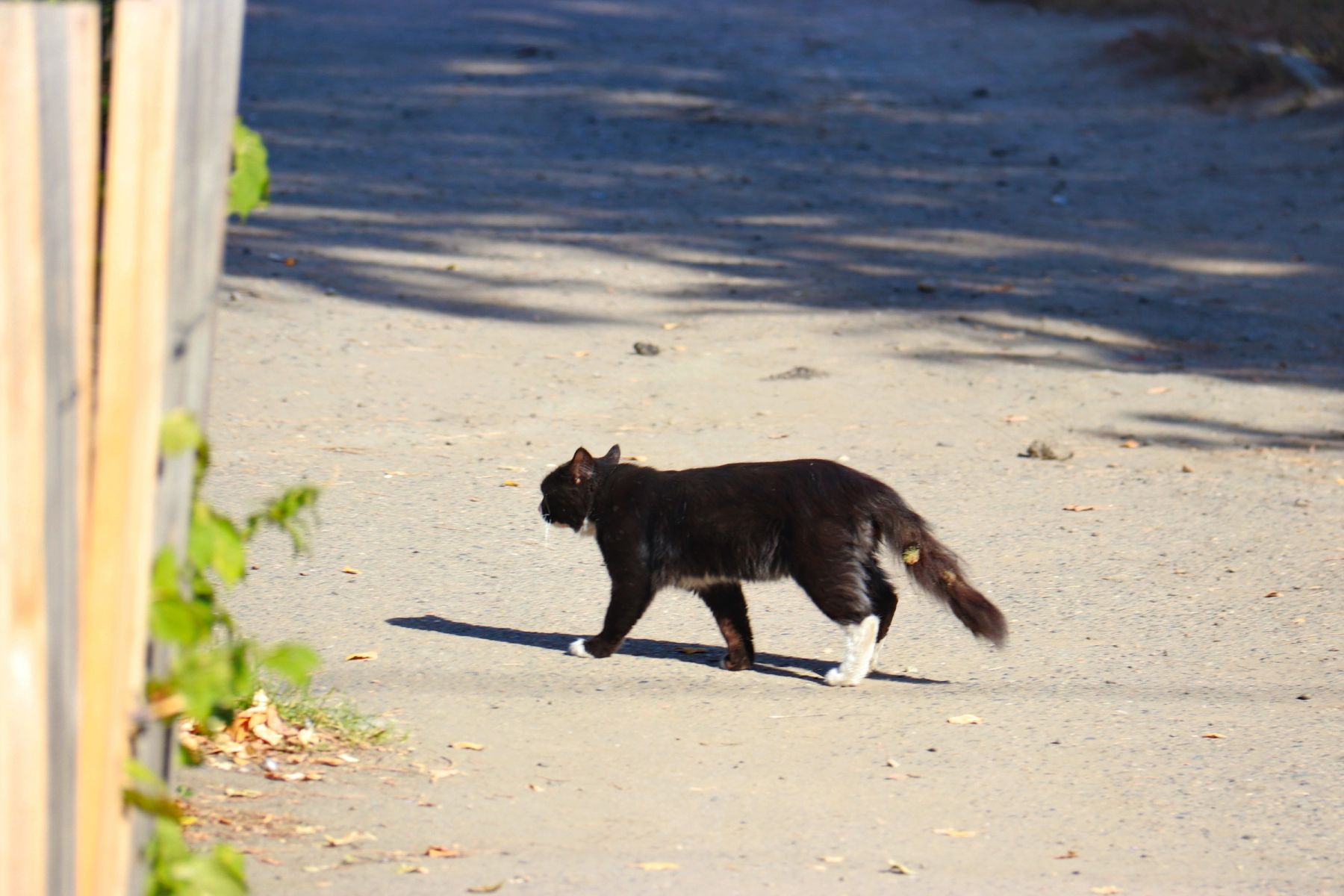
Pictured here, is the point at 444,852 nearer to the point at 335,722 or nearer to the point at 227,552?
the point at 335,722

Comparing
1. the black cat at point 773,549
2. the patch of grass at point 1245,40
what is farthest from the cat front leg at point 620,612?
the patch of grass at point 1245,40

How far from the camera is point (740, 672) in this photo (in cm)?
541

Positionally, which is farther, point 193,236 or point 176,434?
point 193,236

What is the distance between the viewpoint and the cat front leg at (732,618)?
5426mm

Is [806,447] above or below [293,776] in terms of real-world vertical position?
above

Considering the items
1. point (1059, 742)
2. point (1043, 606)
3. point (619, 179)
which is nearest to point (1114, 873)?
point (1059, 742)

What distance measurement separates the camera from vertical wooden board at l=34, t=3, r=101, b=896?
207 centimetres

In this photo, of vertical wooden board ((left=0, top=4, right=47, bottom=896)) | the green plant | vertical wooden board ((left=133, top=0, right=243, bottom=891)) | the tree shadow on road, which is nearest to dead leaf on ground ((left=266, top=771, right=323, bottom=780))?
the green plant

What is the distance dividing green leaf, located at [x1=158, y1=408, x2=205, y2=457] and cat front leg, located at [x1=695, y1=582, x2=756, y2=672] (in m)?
3.05

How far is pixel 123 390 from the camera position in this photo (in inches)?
91.5

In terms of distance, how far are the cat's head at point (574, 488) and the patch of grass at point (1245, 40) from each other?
1407cm

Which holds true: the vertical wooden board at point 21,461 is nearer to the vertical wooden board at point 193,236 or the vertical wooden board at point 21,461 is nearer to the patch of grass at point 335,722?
the vertical wooden board at point 193,236

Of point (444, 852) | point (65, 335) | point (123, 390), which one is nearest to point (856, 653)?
point (444, 852)

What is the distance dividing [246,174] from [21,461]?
1170 millimetres
